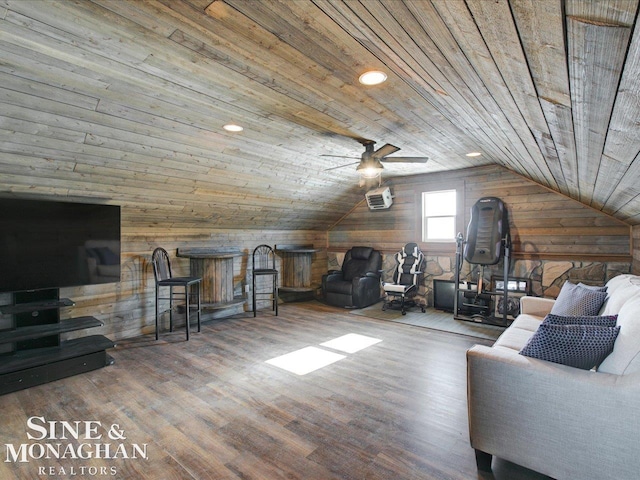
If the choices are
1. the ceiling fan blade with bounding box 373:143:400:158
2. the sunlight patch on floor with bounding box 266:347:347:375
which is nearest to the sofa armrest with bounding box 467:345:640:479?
the sunlight patch on floor with bounding box 266:347:347:375

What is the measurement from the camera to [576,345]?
1.81m

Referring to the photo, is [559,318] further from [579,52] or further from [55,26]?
[55,26]

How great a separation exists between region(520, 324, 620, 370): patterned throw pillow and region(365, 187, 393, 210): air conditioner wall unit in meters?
4.61

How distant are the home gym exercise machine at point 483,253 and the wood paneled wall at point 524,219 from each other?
0.84 feet

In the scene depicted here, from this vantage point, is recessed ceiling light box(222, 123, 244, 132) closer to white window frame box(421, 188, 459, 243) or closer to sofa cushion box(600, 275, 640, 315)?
sofa cushion box(600, 275, 640, 315)

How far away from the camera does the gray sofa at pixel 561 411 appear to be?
1618mm

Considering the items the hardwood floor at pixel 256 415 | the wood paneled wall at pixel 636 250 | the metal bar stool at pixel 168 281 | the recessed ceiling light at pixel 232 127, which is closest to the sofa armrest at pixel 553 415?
the hardwood floor at pixel 256 415

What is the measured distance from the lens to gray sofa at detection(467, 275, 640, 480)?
1618 millimetres

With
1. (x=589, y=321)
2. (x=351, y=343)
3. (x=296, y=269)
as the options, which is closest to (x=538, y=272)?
(x=351, y=343)

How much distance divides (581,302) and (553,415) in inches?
57.0

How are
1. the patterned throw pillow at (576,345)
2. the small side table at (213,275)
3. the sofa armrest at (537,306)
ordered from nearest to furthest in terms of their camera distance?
the patterned throw pillow at (576,345) < the sofa armrest at (537,306) < the small side table at (213,275)

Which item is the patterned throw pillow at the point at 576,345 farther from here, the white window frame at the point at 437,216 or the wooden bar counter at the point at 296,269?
the wooden bar counter at the point at 296,269

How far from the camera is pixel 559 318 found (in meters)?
2.15

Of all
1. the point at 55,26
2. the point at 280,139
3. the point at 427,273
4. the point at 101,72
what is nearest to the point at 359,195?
the point at 427,273
